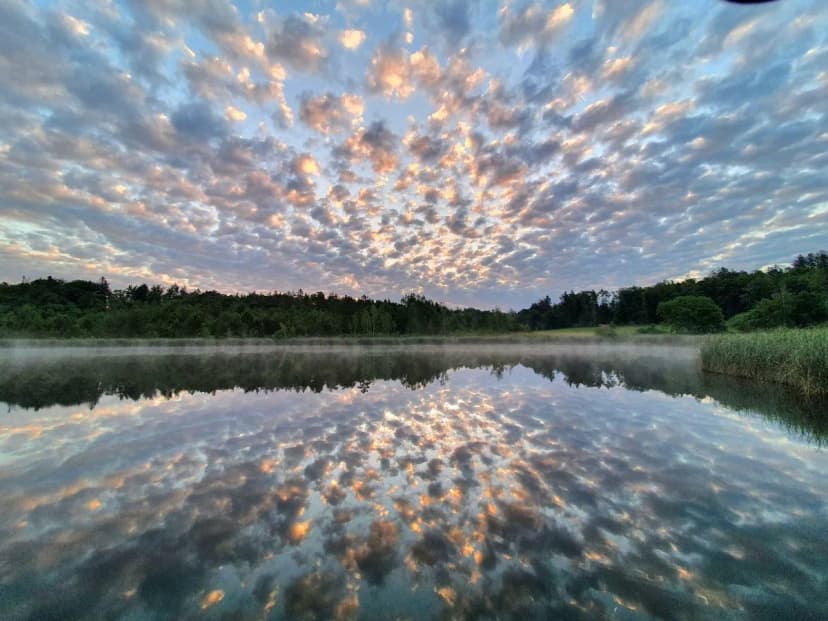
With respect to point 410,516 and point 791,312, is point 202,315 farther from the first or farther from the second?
point 791,312

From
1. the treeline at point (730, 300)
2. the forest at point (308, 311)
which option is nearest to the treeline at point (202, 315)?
the forest at point (308, 311)

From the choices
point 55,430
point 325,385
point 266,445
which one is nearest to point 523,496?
point 266,445

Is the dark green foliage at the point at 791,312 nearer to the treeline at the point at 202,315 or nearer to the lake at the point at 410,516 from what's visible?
the treeline at the point at 202,315

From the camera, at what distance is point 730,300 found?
102 meters

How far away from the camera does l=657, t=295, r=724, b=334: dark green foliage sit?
254 feet

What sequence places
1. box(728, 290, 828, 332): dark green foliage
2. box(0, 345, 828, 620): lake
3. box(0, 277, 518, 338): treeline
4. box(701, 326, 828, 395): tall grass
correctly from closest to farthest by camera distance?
box(0, 345, 828, 620): lake < box(701, 326, 828, 395): tall grass < box(728, 290, 828, 332): dark green foliage < box(0, 277, 518, 338): treeline

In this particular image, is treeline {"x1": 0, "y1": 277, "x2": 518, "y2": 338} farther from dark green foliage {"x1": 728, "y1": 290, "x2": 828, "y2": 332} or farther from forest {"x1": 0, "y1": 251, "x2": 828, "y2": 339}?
dark green foliage {"x1": 728, "y1": 290, "x2": 828, "y2": 332}

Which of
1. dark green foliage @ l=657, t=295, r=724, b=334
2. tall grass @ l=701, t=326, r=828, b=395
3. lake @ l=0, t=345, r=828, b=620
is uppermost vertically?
dark green foliage @ l=657, t=295, r=724, b=334

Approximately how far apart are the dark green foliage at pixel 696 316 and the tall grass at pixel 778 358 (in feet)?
208

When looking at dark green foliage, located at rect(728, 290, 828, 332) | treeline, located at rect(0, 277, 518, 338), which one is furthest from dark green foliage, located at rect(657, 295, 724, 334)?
treeline, located at rect(0, 277, 518, 338)

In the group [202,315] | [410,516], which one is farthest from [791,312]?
[202,315]

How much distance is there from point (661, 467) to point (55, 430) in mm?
12157

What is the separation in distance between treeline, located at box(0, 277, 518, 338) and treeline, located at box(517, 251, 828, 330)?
41.6m

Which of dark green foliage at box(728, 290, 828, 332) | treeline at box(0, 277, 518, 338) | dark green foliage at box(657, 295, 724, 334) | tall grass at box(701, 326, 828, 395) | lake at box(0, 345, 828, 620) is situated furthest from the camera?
dark green foliage at box(657, 295, 724, 334)
